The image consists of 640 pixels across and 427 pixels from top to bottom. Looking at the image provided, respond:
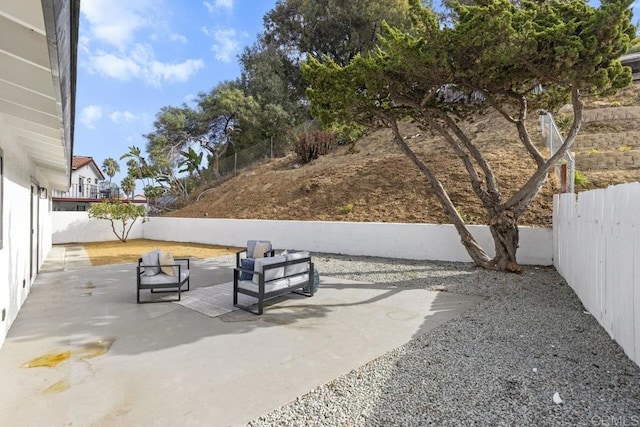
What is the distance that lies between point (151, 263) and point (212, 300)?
138 cm

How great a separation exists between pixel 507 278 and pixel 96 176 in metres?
39.7

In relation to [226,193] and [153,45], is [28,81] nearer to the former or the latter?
[153,45]

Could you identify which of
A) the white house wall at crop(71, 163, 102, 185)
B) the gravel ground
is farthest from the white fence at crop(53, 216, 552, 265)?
the white house wall at crop(71, 163, 102, 185)

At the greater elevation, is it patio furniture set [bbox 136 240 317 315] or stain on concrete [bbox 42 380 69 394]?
patio furniture set [bbox 136 240 317 315]

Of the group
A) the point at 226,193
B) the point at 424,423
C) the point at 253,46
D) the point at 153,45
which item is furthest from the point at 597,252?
the point at 253,46

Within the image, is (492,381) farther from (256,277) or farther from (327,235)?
(327,235)

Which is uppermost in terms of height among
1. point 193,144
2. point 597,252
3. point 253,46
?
point 253,46

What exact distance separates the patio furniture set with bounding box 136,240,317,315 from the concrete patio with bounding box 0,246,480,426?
0.98 feet

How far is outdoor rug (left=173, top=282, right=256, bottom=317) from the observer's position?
589cm

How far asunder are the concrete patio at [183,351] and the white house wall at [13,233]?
34 cm

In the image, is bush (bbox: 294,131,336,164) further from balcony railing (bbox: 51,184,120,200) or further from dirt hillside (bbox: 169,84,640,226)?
balcony railing (bbox: 51,184,120,200)

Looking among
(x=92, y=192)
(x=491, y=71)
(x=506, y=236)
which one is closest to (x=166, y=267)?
(x=506, y=236)

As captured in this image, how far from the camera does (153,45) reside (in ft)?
44.1

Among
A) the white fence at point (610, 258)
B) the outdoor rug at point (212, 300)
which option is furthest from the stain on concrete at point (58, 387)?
the white fence at point (610, 258)
